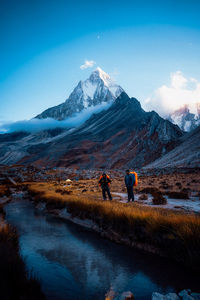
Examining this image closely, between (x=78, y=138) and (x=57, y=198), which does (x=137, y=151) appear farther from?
(x=57, y=198)

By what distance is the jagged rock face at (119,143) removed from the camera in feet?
297

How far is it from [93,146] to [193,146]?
241 feet

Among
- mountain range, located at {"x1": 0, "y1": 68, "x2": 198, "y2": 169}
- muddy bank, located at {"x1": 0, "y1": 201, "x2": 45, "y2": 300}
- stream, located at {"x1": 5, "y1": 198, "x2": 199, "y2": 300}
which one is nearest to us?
muddy bank, located at {"x1": 0, "y1": 201, "x2": 45, "y2": 300}

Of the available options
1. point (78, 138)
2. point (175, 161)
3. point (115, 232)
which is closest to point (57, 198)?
point (115, 232)

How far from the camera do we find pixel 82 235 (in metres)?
11.5

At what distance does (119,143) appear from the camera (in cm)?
11300

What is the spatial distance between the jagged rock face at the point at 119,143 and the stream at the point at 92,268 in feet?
254

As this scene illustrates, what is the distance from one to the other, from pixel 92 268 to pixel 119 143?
349 ft

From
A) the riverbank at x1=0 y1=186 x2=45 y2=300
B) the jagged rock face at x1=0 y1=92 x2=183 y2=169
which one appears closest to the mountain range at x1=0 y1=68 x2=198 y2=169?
the jagged rock face at x1=0 y1=92 x2=183 y2=169

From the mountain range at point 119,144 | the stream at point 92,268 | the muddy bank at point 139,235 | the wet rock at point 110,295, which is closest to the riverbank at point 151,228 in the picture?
the muddy bank at point 139,235

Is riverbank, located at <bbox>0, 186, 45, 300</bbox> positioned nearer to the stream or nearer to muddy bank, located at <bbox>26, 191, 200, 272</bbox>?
the stream

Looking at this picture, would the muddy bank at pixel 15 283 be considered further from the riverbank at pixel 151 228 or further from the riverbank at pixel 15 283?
the riverbank at pixel 151 228

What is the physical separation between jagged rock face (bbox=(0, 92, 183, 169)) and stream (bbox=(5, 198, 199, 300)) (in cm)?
7756

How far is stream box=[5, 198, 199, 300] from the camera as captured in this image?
590 cm
